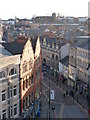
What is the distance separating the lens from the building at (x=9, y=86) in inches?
1040

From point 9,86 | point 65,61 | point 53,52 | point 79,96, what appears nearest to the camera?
point 9,86

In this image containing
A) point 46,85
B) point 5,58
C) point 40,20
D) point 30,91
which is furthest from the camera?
point 40,20

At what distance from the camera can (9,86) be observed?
2738cm

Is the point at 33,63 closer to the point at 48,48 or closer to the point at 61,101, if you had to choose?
the point at 61,101

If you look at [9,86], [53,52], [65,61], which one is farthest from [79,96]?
[9,86]

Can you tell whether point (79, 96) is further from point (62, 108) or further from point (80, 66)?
point (62, 108)

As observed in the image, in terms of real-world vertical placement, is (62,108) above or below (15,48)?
below

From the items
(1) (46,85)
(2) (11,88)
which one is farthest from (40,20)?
(2) (11,88)

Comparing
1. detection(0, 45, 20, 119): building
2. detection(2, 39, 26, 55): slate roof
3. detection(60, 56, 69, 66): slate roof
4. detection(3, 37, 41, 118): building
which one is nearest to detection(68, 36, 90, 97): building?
detection(60, 56, 69, 66): slate roof

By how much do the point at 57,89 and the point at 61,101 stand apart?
7.99 meters

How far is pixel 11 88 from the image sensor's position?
91.8 ft

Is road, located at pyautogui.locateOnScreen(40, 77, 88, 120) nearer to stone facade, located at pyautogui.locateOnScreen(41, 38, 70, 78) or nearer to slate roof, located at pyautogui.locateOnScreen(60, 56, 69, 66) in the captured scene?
slate roof, located at pyautogui.locateOnScreen(60, 56, 69, 66)

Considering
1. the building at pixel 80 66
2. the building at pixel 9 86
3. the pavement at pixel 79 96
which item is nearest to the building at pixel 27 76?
the building at pixel 9 86

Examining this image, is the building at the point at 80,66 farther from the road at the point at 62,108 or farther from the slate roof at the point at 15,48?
the slate roof at the point at 15,48
